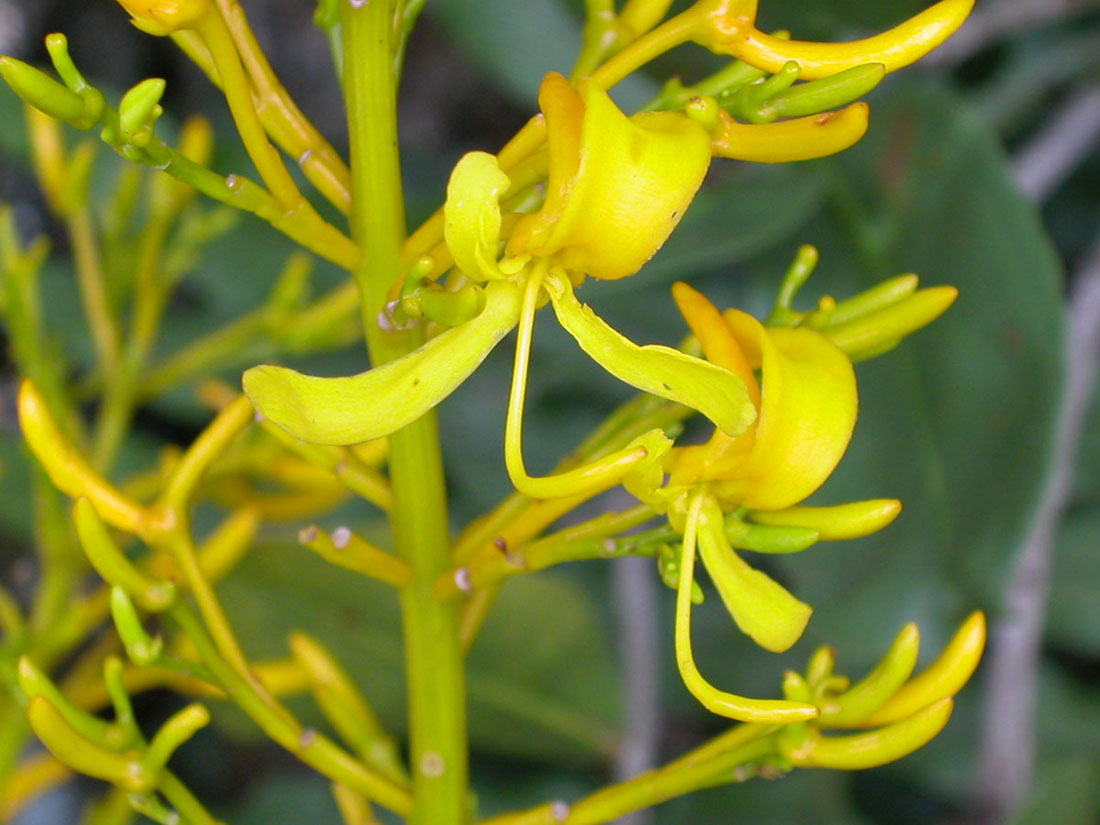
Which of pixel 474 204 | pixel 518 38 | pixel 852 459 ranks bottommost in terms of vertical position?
pixel 474 204

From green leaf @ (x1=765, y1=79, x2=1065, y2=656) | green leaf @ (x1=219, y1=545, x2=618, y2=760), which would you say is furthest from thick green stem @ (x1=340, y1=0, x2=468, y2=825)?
green leaf @ (x1=765, y1=79, x2=1065, y2=656)

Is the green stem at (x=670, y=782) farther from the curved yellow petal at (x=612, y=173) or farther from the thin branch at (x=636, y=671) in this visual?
the thin branch at (x=636, y=671)

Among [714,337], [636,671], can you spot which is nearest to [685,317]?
[714,337]

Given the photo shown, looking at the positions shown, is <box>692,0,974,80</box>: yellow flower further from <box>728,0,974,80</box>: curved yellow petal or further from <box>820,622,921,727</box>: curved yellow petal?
<box>820,622,921,727</box>: curved yellow petal

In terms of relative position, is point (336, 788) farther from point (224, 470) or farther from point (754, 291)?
point (754, 291)

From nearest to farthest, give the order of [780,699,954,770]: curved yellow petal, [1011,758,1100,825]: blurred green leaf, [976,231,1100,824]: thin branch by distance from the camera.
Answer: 1. [780,699,954,770]: curved yellow petal
2. [1011,758,1100,825]: blurred green leaf
3. [976,231,1100,824]: thin branch

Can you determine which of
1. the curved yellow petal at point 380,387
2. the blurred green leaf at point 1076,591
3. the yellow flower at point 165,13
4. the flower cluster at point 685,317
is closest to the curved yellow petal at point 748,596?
the flower cluster at point 685,317

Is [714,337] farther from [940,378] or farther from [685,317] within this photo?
[940,378]
